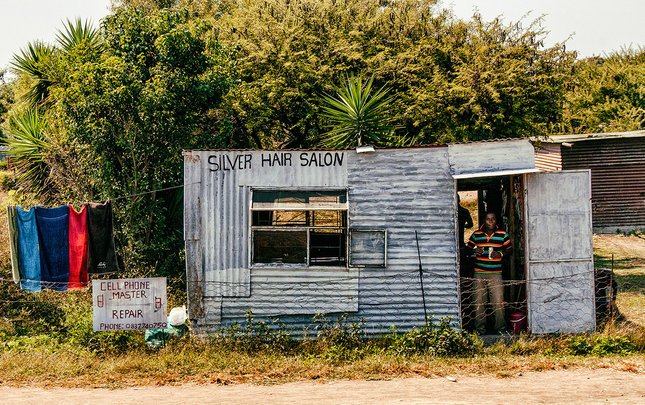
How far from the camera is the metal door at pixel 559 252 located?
31.6ft

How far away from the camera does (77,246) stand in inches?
397

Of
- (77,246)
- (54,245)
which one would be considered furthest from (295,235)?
(54,245)

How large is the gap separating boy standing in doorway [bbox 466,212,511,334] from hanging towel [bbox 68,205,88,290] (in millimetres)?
6935

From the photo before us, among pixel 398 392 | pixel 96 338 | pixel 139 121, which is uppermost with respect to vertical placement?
pixel 139 121

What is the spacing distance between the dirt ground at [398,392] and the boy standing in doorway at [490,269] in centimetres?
191

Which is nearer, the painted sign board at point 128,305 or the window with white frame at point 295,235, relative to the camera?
the painted sign board at point 128,305

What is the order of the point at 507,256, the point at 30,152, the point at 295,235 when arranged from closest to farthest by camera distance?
the point at 295,235 → the point at 507,256 → the point at 30,152

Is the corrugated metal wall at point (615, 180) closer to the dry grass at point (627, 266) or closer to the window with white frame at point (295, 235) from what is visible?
the dry grass at point (627, 266)

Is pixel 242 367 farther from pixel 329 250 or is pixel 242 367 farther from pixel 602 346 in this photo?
pixel 602 346

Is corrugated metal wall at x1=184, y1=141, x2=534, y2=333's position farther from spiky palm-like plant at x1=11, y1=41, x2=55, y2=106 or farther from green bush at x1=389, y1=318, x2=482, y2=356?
spiky palm-like plant at x1=11, y1=41, x2=55, y2=106

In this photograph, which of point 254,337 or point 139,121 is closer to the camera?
point 254,337

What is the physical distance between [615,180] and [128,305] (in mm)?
20382

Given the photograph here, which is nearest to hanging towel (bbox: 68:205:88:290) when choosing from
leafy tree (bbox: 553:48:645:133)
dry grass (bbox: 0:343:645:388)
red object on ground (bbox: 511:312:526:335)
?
dry grass (bbox: 0:343:645:388)

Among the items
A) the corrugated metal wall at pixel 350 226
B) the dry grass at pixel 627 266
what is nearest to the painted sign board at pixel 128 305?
the corrugated metal wall at pixel 350 226
